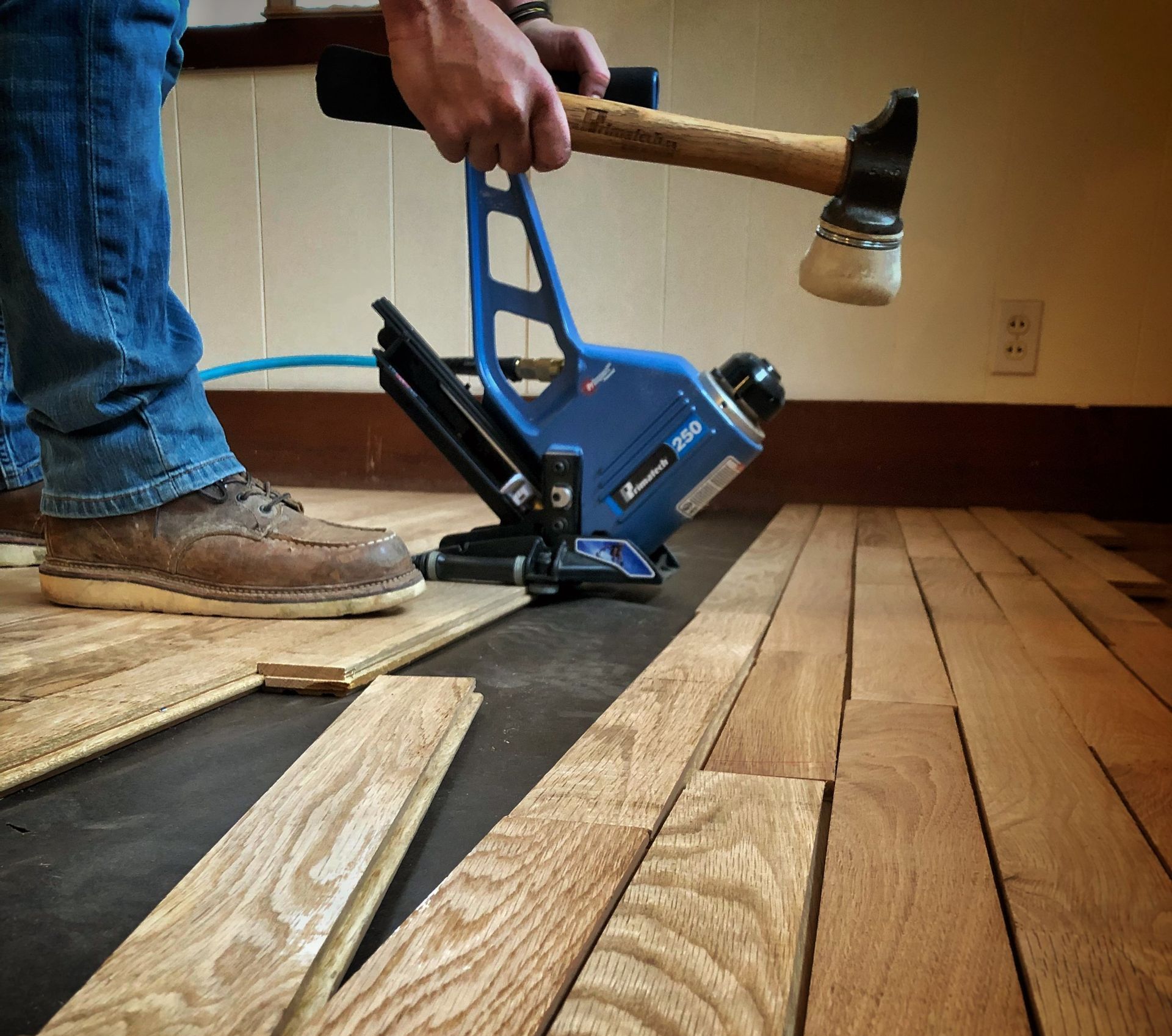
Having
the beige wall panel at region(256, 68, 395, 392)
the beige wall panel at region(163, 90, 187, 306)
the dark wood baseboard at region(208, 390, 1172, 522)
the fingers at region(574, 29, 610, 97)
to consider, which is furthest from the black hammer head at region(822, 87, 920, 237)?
the beige wall panel at region(163, 90, 187, 306)

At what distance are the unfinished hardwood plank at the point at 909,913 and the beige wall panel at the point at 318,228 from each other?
216 cm

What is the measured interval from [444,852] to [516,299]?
96cm

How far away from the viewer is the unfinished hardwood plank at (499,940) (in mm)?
362

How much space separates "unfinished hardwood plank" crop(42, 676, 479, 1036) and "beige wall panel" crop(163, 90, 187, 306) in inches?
90.9

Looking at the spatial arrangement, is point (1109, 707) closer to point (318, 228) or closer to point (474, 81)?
point (474, 81)

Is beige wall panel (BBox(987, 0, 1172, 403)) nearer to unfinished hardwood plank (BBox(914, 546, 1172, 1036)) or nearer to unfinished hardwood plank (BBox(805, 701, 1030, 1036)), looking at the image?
unfinished hardwood plank (BBox(914, 546, 1172, 1036))

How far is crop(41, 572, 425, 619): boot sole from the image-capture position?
1023 mm

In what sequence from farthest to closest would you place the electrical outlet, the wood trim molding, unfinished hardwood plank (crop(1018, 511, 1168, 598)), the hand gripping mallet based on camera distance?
1. the wood trim molding
2. the electrical outlet
3. unfinished hardwood plank (crop(1018, 511, 1168, 598))
4. the hand gripping mallet

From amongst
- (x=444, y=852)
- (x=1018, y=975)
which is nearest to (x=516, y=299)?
(x=444, y=852)

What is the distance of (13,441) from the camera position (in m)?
1.29

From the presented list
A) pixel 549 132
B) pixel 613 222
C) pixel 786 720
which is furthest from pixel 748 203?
pixel 786 720

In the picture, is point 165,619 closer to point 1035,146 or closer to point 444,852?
point 444,852

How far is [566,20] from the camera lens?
226 centimetres

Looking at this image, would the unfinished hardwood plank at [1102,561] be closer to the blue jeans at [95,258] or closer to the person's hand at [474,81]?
the person's hand at [474,81]
